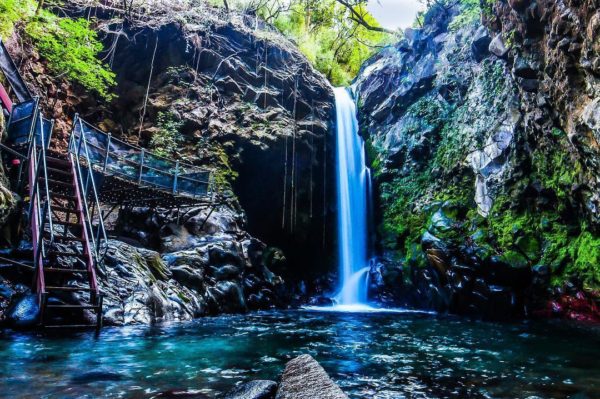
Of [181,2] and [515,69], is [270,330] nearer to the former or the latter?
[515,69]

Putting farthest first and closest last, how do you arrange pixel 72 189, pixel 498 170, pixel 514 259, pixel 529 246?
pixel 498 170 → pixel 529 246 → pixel 514 259 → pixel 72 189

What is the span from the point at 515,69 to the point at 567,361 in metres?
9.72

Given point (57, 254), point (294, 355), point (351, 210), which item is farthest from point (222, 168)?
point (294, 355)

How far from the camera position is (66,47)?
15.7 m

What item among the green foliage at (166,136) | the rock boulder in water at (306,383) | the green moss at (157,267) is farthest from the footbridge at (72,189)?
the rock boulder in water at (306,383)

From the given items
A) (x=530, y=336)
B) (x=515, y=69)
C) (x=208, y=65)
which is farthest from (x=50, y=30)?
(x=530, y=336)

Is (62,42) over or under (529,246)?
over

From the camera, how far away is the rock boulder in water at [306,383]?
3.54 meters

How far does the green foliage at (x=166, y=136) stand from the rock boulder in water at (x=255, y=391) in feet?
47.8

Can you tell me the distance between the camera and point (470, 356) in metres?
6.74

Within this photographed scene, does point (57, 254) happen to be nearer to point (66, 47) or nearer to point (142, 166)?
point (142, 166)

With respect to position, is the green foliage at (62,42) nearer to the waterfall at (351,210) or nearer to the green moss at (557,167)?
the waterfall at (351,210)

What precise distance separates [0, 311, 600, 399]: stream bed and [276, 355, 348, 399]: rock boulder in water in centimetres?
71

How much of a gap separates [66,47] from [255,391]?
54.3 ft
